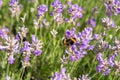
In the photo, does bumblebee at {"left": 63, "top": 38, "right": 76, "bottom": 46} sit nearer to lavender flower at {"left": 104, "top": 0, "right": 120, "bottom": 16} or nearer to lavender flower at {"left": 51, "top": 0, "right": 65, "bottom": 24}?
lavender flower at {"left": 51, "top": 0, "right": 65, "bottom": 24}

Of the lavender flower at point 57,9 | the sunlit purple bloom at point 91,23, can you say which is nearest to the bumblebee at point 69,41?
the lavender flower at point 57,9

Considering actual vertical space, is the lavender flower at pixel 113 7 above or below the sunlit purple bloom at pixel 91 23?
above

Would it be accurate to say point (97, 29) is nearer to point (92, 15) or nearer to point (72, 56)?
point (92, 15)

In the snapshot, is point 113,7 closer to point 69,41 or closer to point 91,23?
point 69,41

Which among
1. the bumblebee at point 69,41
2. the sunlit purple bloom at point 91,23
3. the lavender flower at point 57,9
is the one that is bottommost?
the bumblebee at point 69,41

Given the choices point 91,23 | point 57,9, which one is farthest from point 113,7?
point 91,23

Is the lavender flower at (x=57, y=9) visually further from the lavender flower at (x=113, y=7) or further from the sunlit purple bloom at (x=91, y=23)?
the sunlit purple bloom at (x=91, y=23)

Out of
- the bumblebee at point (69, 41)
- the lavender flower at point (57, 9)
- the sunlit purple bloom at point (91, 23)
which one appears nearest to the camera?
the bumblebee at point (69, 41)

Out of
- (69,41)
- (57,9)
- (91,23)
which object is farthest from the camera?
(91,23)

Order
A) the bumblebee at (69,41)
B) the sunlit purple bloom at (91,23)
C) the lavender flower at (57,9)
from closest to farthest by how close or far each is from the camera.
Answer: the bumblebee at (69,41)
the lavender flower at (57,9)
the sunlit purple bloom at (91,23)

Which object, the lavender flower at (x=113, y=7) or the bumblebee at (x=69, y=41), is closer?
the bumblebee at (x=69, y=41)

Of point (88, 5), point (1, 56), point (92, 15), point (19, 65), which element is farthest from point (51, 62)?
point (88, 5)
